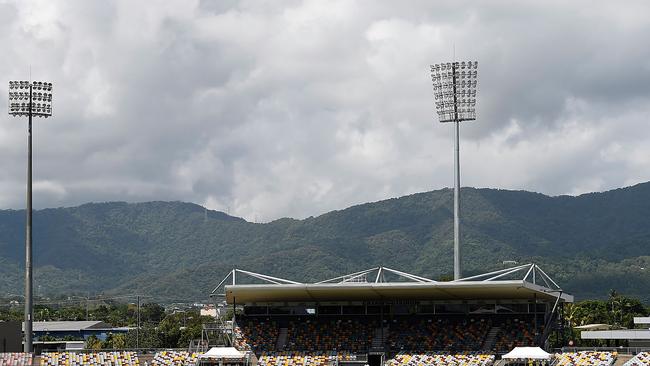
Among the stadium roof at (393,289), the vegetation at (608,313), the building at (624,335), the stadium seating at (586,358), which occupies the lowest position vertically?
the vegetation at (608,313)

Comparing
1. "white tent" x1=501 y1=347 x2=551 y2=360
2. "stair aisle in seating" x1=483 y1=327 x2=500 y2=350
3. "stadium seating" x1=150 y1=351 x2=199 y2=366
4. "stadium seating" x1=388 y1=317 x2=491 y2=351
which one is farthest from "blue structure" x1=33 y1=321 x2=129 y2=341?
"white tent" x1=501 y1=347 x2=551 y2=360

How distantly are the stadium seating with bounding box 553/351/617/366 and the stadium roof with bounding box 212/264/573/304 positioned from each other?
368 cm

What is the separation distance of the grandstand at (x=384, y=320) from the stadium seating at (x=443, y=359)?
5cm

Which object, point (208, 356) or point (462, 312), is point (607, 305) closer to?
point (462, 312)

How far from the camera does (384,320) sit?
61.2 meters

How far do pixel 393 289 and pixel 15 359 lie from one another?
2148cm

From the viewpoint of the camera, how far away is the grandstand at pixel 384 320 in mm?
55344

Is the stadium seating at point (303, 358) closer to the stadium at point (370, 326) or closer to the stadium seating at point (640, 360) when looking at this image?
the stadium at point (370, 326)

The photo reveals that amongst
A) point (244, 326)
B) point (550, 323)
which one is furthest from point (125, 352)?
point (550, 323)

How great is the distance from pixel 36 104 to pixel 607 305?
261 feet

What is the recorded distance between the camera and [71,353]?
58812mm

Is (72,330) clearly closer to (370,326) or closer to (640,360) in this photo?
(370,326)

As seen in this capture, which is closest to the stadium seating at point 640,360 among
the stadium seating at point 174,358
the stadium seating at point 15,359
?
the stadium seating at point 174,358

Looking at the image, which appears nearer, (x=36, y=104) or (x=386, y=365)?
(x=386, y=365)
